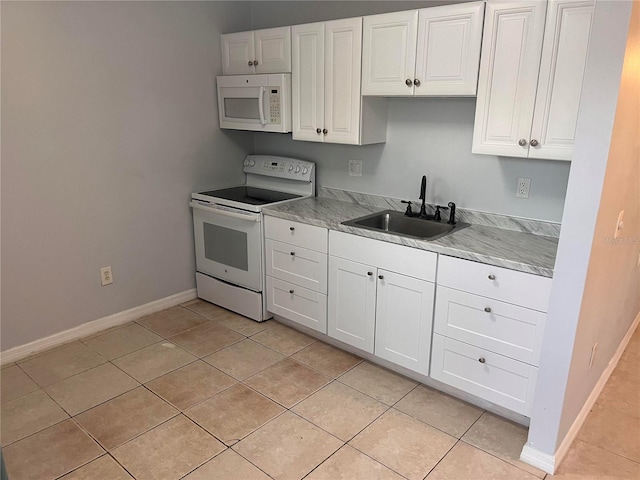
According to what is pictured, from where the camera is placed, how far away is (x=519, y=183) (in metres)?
2.66

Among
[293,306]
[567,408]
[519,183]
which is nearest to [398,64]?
[519,183]

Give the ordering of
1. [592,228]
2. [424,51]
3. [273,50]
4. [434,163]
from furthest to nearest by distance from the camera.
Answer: [273,50]
[434,163]
[424,51]
[592,228]

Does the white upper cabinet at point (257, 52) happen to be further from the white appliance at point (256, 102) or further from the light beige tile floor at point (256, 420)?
the light beige tile floor at point (256, 420)

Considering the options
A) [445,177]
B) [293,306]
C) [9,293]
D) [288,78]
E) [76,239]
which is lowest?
[293,306]

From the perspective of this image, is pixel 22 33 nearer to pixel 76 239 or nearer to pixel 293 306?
pixel 76 239

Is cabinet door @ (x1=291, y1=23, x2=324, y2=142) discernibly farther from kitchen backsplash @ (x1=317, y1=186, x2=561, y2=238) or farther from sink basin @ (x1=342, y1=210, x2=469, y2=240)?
sink basin @ (x1=342, y1=210, x2=469, y2=240)

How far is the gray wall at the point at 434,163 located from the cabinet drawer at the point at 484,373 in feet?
2.76

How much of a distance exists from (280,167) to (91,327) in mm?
1759

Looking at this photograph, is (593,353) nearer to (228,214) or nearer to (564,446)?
(564,446)

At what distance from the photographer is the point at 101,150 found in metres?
3.09

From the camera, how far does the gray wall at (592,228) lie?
163 centimetres

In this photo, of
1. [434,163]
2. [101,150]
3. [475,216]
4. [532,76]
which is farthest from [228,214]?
[532,76]

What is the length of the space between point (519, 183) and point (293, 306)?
1595 millimetres

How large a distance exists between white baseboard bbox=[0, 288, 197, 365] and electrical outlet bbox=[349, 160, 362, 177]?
1.58 meters
